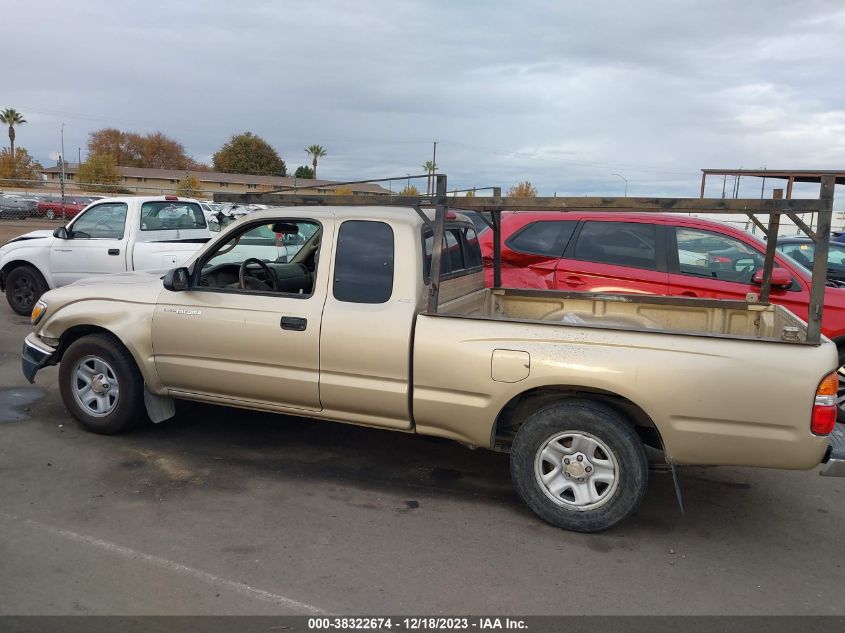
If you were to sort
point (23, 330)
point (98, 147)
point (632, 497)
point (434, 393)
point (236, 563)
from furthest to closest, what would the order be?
point (98, 147), point (23, 330), point (434, 393), point (632, 497), point (236, 563)

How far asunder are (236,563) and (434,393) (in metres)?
1.50

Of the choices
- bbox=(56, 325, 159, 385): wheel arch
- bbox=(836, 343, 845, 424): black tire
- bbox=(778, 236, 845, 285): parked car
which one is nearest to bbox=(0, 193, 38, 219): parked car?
bbox=(56, 325, 159, 385): wheel arch

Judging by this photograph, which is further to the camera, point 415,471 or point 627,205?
point 415,471

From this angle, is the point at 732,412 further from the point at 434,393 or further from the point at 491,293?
the point at 491,293

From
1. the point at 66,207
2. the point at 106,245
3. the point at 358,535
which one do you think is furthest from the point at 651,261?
the point at 66,207

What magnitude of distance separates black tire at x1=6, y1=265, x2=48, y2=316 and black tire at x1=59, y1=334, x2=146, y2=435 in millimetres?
5604

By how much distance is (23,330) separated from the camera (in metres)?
9.35

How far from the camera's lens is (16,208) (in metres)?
33.3

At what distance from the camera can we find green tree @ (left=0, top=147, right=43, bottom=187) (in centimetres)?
5954

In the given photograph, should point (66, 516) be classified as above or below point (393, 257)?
below

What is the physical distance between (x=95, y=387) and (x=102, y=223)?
516 centimetres

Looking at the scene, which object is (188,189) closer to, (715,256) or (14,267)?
(14,267)
